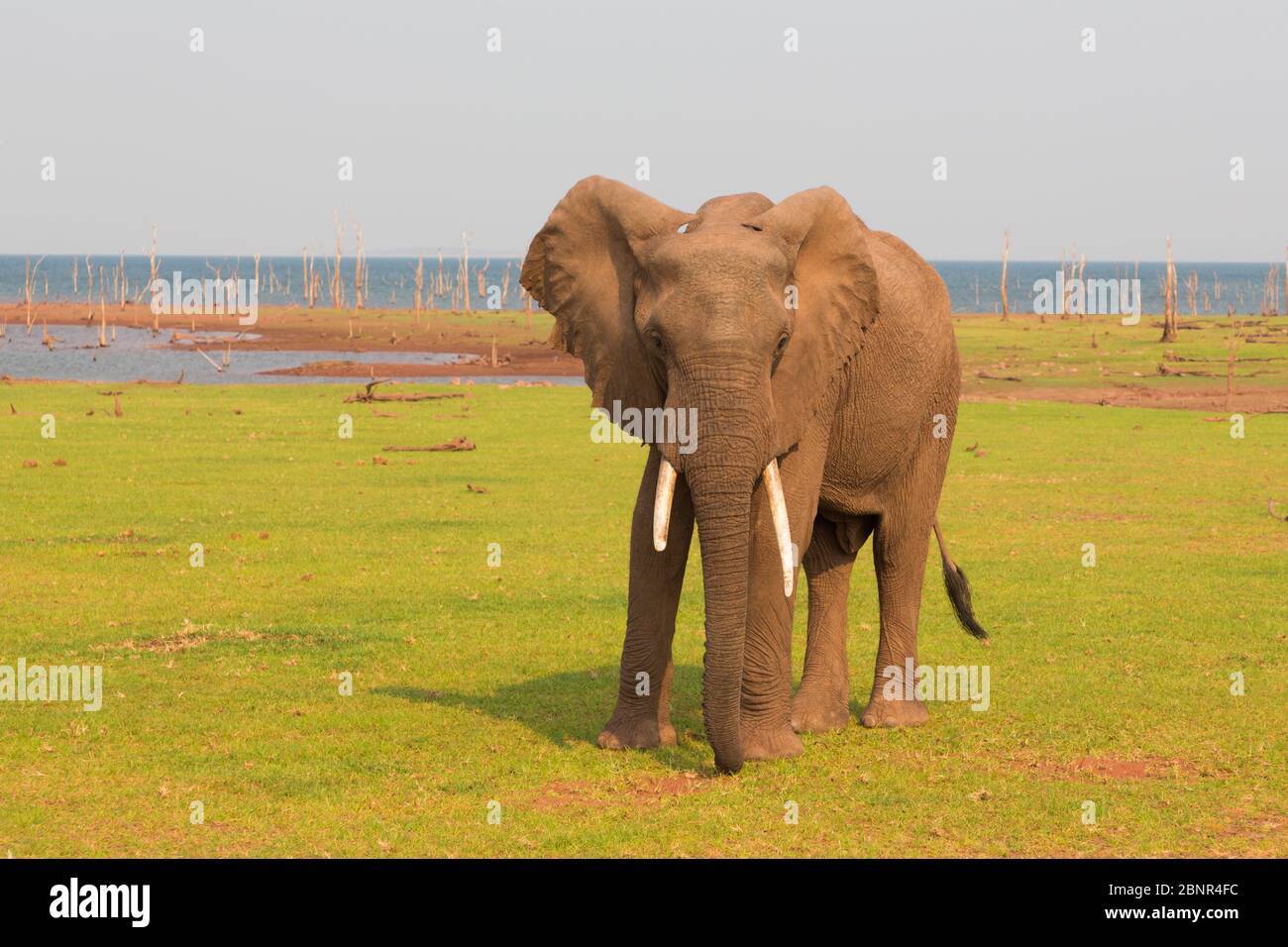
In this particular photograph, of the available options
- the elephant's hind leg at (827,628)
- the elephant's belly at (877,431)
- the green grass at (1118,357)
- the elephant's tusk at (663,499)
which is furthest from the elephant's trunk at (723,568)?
the green grass at (1118,357)

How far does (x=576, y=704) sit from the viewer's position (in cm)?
1218

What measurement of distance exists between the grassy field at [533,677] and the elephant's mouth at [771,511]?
4.84 feet

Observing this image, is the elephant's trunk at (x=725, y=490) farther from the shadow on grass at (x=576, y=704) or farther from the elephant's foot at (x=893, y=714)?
the elephant's foot at (x=893, y=714)

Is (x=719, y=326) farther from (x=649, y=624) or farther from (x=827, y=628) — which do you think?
(x=827, y=628)

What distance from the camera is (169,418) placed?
3809 centimetres

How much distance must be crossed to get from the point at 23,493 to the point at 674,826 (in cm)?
1872

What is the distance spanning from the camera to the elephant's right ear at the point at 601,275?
9.69 metres

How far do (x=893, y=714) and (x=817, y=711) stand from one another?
0.62 metres

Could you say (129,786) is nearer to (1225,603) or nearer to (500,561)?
(500,561)

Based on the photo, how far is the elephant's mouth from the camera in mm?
9383

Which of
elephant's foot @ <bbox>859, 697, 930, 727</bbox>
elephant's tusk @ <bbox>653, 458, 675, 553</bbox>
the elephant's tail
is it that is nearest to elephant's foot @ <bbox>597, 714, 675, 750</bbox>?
elephant's tusk @ <bbox>653, 458, 675, 553</bbox>

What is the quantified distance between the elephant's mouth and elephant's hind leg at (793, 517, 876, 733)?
181cm

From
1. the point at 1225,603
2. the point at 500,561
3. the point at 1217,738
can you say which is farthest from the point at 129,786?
the point at 1225,603

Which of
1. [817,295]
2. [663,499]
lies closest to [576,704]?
[663,499]
